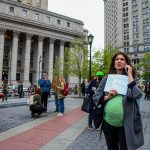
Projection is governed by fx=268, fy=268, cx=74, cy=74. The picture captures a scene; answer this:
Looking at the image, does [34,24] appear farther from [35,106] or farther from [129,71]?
[129,71]

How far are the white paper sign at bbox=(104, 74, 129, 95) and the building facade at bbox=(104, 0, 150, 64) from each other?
9244cm

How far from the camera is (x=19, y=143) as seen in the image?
657 cm

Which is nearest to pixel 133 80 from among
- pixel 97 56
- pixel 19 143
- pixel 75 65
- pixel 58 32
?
pixel 19 143

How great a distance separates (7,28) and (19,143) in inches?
2103

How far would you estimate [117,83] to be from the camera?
3705 millimetres

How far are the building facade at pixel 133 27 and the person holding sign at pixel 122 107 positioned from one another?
303 ft

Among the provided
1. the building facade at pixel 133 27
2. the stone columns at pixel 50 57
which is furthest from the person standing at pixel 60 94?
the building facade at pixel 133 27

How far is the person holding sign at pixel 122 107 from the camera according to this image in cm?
342

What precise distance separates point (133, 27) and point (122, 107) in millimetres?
97660

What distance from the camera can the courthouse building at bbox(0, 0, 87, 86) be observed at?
5769 centimetres

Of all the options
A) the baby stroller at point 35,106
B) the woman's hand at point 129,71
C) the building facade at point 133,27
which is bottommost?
the baby stroller at point 35,106

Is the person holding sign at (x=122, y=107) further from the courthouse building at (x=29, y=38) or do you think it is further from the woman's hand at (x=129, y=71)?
the courthouse building at (x=29, y=38)

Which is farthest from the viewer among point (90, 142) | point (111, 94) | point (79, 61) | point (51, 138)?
point (79, 61)

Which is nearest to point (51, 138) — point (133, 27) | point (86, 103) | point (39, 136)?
point (39, 136)
